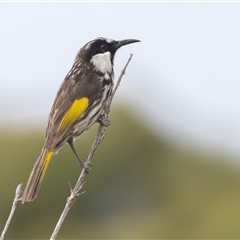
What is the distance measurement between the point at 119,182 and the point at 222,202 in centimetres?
241

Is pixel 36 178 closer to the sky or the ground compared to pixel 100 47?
closer to the ground

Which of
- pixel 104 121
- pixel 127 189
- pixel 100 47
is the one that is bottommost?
pixel 127 189

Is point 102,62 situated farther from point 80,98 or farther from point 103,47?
point 80,98

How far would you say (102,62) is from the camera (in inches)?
393

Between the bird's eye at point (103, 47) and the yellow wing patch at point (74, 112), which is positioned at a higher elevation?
the bird's eye at point (103, 47)

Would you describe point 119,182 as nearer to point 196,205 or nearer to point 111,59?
point 196,205

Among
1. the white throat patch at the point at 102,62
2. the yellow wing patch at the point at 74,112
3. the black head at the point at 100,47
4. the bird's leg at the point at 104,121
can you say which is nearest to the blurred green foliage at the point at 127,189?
the black head at the point at 100,47

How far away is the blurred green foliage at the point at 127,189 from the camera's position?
21.2m

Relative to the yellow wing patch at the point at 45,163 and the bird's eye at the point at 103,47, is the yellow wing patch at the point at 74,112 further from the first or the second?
the bird's eye at the point at 103,47

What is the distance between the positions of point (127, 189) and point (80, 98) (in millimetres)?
13585

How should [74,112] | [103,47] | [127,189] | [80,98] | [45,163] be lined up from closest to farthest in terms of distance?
[45,163] < [74,112] < [80,98] < [103,47] < [127,189]

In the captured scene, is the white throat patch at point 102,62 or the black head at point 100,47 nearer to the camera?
the white throat patch at point 102,62

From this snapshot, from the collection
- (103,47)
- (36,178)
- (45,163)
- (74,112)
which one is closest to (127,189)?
(103,47)

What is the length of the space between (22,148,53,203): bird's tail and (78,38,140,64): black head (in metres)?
1.34
